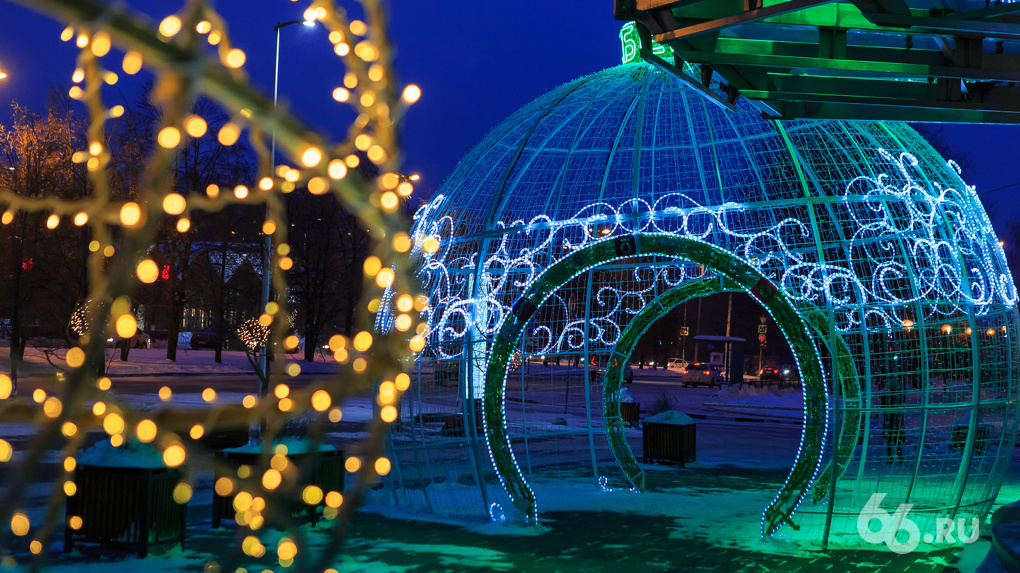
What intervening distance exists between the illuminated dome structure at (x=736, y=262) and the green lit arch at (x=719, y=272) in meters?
0.02

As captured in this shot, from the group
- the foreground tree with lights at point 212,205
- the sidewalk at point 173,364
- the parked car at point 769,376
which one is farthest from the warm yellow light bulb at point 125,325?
the parked car at point 769,376

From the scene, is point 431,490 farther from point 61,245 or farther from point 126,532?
point 61,245

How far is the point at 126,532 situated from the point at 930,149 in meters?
8.69

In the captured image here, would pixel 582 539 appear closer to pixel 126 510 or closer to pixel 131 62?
pixel 126 510

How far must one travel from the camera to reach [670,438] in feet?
41.5

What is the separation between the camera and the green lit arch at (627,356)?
9.22 meters

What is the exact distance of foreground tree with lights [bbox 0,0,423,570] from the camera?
5.82 ft

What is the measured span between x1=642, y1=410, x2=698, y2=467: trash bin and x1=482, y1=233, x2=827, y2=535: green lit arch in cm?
465

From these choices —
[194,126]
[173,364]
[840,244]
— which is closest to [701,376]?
[173,364]

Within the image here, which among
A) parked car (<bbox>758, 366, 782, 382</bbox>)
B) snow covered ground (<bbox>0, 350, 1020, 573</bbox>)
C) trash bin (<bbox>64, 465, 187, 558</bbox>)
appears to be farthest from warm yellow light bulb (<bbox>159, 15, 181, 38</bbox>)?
parked car (<bbox>758, 366, 782, 382</bbox>)

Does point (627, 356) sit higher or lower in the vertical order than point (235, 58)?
lower

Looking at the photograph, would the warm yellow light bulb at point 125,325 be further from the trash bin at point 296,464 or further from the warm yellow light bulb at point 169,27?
the trash bin at point 296,464

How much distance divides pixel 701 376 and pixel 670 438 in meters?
26.2

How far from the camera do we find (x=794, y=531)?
25.6ft
